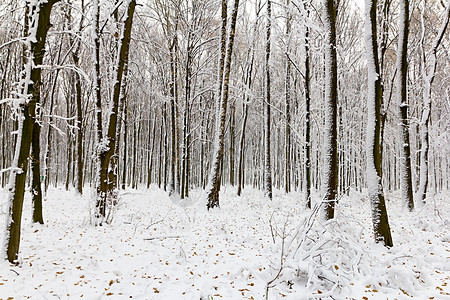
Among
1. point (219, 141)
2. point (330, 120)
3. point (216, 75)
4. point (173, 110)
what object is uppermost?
point (216, 75)

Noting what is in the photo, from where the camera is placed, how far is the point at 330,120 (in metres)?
6.25

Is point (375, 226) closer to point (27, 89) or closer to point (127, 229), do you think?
point (127, 229)

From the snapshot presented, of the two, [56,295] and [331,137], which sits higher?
[331,137]

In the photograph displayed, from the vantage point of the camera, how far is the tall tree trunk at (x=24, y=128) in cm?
465

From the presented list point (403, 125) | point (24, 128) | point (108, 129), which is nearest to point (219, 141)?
point (108, 129)

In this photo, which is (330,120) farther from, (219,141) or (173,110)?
(173,110)

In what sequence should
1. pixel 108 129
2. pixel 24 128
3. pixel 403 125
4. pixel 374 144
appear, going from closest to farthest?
pixel 24 128, pixel 374 144, pixel 108 129, pixel 403 125

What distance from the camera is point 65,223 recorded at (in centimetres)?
781

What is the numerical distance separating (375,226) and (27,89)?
7301 millimetres

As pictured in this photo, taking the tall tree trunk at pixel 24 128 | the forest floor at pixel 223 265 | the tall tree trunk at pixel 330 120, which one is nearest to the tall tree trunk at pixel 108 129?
the forest floor at pixel 223 265

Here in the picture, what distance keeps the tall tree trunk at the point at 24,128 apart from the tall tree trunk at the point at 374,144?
6.56 m

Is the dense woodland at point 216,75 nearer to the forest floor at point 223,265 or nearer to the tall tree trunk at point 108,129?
the tall tree trunk at point 108,129

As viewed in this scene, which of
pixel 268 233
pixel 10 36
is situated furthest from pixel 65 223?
pixel 10 36

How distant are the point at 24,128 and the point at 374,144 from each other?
6861 millimetres
